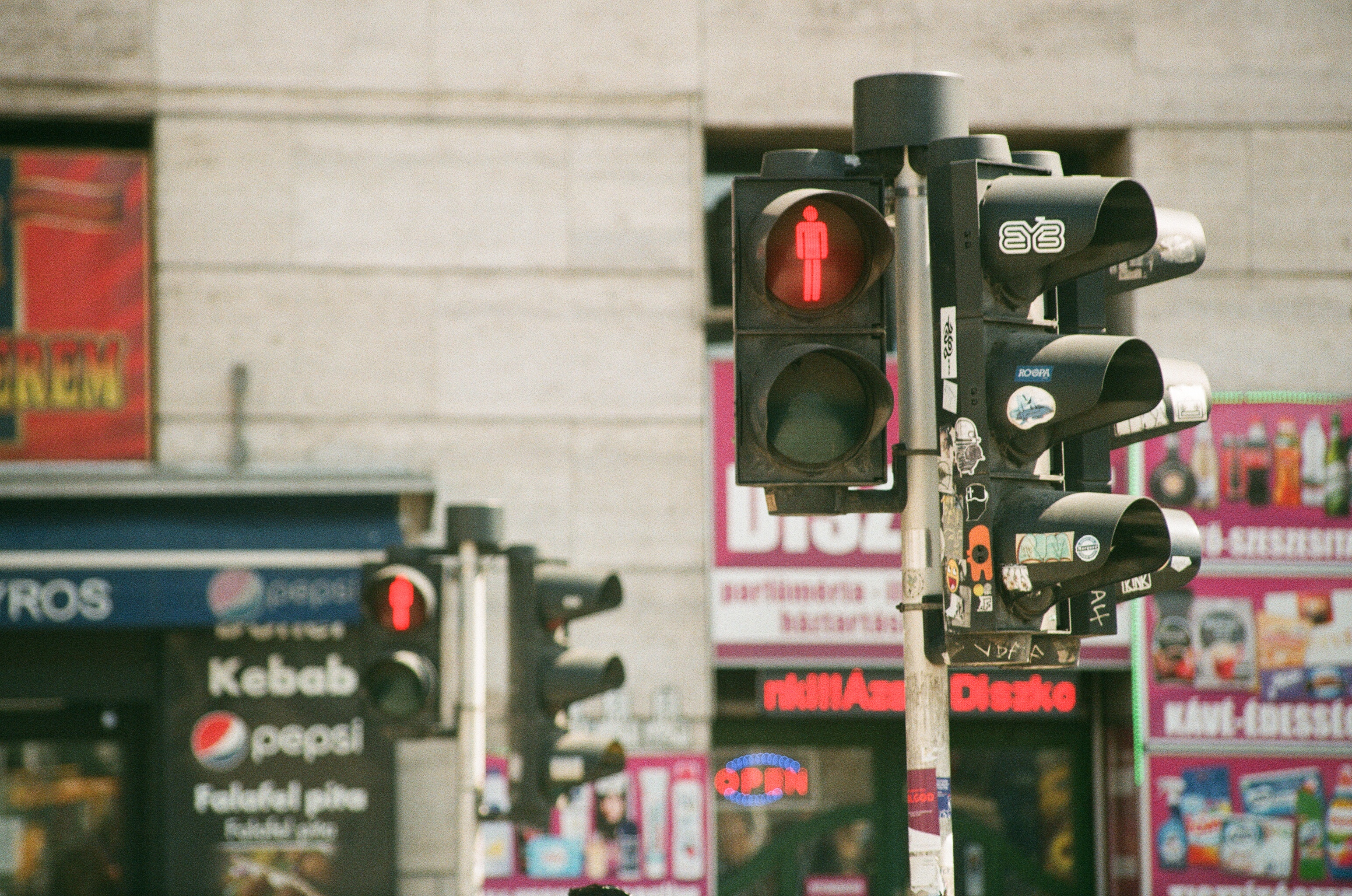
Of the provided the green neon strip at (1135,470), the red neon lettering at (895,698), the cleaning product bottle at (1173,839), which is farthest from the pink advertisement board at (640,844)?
the green neon strip at (1135,470)

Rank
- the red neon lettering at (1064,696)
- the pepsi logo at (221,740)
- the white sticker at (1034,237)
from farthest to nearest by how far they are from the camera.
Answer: the red neon lettering at (1064,696) → the pepsi logo at (221,740) → the white sticker at (1034,237)

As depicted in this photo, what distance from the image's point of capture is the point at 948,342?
12.3 feet

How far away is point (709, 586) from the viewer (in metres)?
11.7

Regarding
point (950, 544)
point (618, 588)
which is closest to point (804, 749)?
point (618, 588)

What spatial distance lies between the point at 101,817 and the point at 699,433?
5.21 metres

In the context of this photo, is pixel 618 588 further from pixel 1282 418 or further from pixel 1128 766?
pixel 1282 418

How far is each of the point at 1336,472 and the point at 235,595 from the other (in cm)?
817

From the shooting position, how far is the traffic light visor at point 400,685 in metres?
7.57

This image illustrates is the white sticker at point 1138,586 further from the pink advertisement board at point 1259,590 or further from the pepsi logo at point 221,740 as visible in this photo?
the pepsi logo at point 221,740

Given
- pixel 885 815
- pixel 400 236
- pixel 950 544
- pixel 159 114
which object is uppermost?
pixel 159 114

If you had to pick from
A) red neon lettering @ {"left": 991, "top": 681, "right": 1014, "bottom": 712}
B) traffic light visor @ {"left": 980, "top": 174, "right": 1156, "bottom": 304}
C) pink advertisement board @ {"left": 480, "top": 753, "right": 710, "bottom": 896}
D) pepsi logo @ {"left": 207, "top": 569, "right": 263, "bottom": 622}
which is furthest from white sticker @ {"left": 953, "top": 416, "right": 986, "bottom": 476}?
red neon lettering @ {"left": 991, "top": 681, "right": 1014, "bottom": 712}

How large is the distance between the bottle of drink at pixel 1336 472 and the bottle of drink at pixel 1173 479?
3.29 ft

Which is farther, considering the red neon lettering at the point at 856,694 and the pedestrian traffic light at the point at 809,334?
the red neon lettering at the point at 856,694

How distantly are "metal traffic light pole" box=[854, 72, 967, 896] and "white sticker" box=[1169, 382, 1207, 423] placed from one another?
0.62 metres
